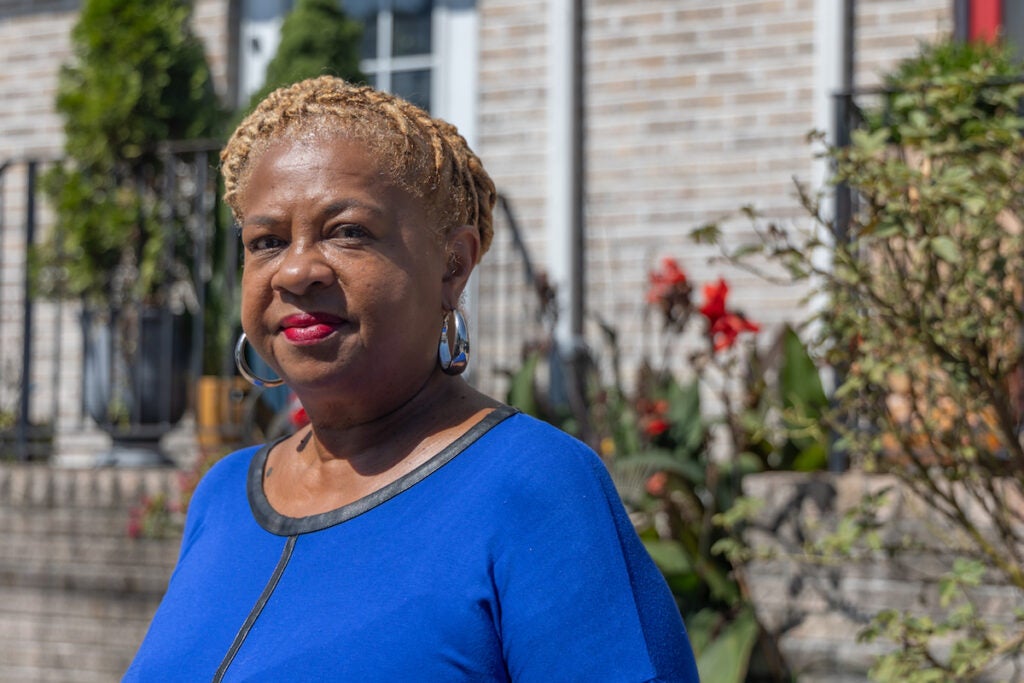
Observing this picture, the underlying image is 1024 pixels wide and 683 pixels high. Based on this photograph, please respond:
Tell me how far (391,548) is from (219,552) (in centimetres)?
33

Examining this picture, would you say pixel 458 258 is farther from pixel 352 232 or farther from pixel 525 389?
pixel 525 389

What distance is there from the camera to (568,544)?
1.47 meters

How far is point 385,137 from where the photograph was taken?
1.66m

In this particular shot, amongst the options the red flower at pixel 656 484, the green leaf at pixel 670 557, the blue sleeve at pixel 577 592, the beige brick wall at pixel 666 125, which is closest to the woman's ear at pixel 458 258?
the blue sleeve at pixel 577 592

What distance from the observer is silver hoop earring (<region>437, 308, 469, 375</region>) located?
68.8 inches

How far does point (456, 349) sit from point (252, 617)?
44 cm

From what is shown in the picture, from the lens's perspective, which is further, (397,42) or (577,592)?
(397,42)

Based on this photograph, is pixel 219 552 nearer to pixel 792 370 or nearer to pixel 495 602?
pixel 495 602

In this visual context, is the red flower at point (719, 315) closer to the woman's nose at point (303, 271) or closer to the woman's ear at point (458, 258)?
the woman's ear at point (458, 258)

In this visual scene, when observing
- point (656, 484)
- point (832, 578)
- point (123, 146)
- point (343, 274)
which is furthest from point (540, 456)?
point (123, 146)

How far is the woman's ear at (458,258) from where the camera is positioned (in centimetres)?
174

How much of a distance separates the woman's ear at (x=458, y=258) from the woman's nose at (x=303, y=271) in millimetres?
176

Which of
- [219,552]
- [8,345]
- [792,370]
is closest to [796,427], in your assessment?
[792,370]

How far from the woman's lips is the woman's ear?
0.17 m
